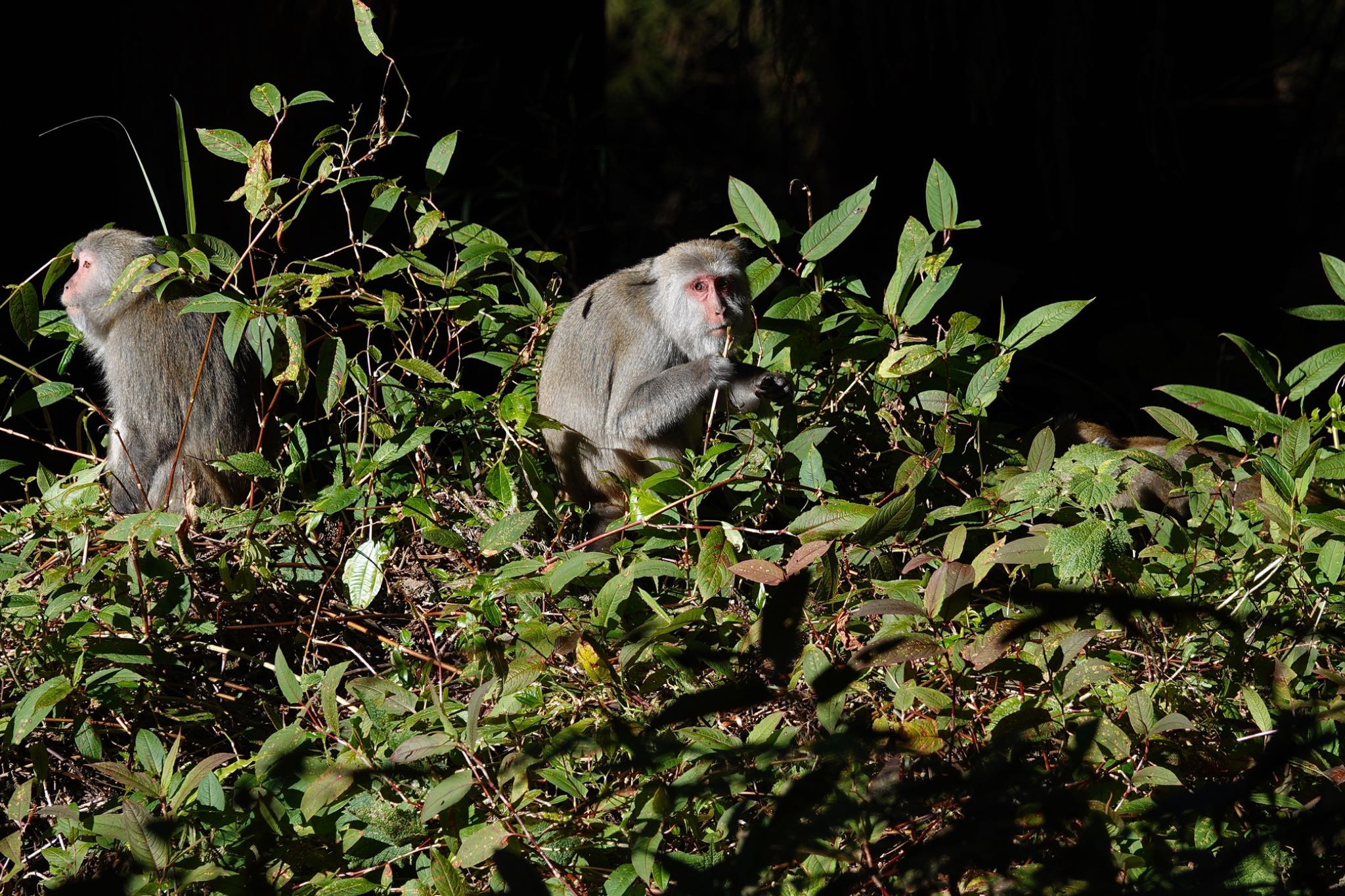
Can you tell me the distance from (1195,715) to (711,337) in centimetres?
202

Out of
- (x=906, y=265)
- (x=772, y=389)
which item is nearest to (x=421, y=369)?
(x=772, y=389)

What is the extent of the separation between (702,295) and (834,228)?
67 cm

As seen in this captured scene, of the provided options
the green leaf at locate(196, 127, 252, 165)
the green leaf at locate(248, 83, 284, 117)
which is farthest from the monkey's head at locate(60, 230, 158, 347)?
the green leaf at locate(248, 83, 284, 117)

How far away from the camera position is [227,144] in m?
3.25

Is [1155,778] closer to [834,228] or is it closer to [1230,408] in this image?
[1230,408]

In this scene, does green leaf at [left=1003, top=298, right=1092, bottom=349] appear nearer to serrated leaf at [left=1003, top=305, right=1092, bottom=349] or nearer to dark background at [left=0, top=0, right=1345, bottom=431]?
serrated leaf at [left=1003, top=305, right=1092, bottom=349]

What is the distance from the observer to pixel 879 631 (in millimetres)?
2475

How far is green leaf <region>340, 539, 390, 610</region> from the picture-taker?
9.36 ft

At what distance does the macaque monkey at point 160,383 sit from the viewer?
3.81m

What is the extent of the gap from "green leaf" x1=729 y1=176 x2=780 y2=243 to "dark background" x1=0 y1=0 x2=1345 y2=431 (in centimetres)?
208

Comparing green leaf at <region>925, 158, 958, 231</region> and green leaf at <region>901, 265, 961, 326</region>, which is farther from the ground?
green leaf at <region>925, 158, 958, 231</region>

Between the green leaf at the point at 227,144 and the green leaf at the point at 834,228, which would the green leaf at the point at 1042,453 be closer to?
the green leaf at the point at 834,228

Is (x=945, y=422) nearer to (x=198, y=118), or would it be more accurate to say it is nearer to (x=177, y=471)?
(x=177, y=471)

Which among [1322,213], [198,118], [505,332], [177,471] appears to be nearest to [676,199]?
[505,332]
